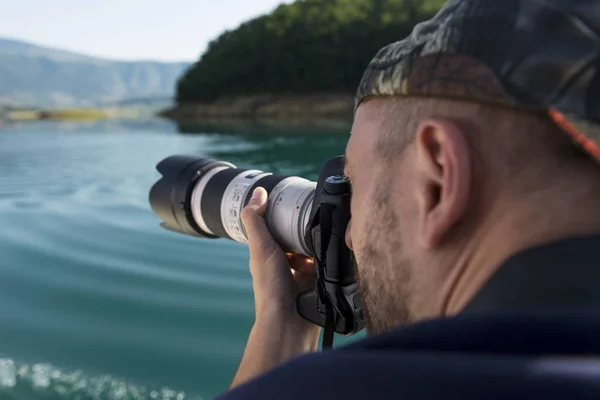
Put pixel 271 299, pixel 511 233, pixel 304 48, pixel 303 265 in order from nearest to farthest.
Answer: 1. pixel 511 233
2. pixel 271 299
3. pixel 303 265
4. pixel 304 48

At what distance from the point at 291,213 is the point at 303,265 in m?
0.15

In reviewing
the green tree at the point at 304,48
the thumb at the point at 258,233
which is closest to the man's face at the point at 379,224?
the thumb at the point at 258,233

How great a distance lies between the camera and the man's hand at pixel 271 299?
1.07 m

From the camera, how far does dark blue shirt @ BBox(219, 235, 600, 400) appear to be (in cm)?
35

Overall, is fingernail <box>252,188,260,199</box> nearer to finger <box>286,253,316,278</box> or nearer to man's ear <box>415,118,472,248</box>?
finger <box>286,253,316,278</box>

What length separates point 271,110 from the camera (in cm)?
1659

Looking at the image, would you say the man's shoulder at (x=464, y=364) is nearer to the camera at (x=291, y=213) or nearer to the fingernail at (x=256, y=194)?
the camera at (x=291, y=213)

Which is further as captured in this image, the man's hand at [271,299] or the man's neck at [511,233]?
the man's hand at [271,299]

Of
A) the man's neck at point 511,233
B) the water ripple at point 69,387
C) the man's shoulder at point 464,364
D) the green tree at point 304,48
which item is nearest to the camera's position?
the man's shoulder at point 464,364

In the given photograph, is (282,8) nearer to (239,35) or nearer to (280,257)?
(239,35)

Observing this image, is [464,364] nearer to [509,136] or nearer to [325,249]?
[509,136]

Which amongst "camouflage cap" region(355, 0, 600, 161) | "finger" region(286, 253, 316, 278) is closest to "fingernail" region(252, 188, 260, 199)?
"finger" region(286, 253, 316, 278)

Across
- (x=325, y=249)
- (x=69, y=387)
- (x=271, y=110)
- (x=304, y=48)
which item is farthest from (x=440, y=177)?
(x=304, y=48)

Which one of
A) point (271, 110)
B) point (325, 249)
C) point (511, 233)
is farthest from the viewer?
→ point (271, 110)
